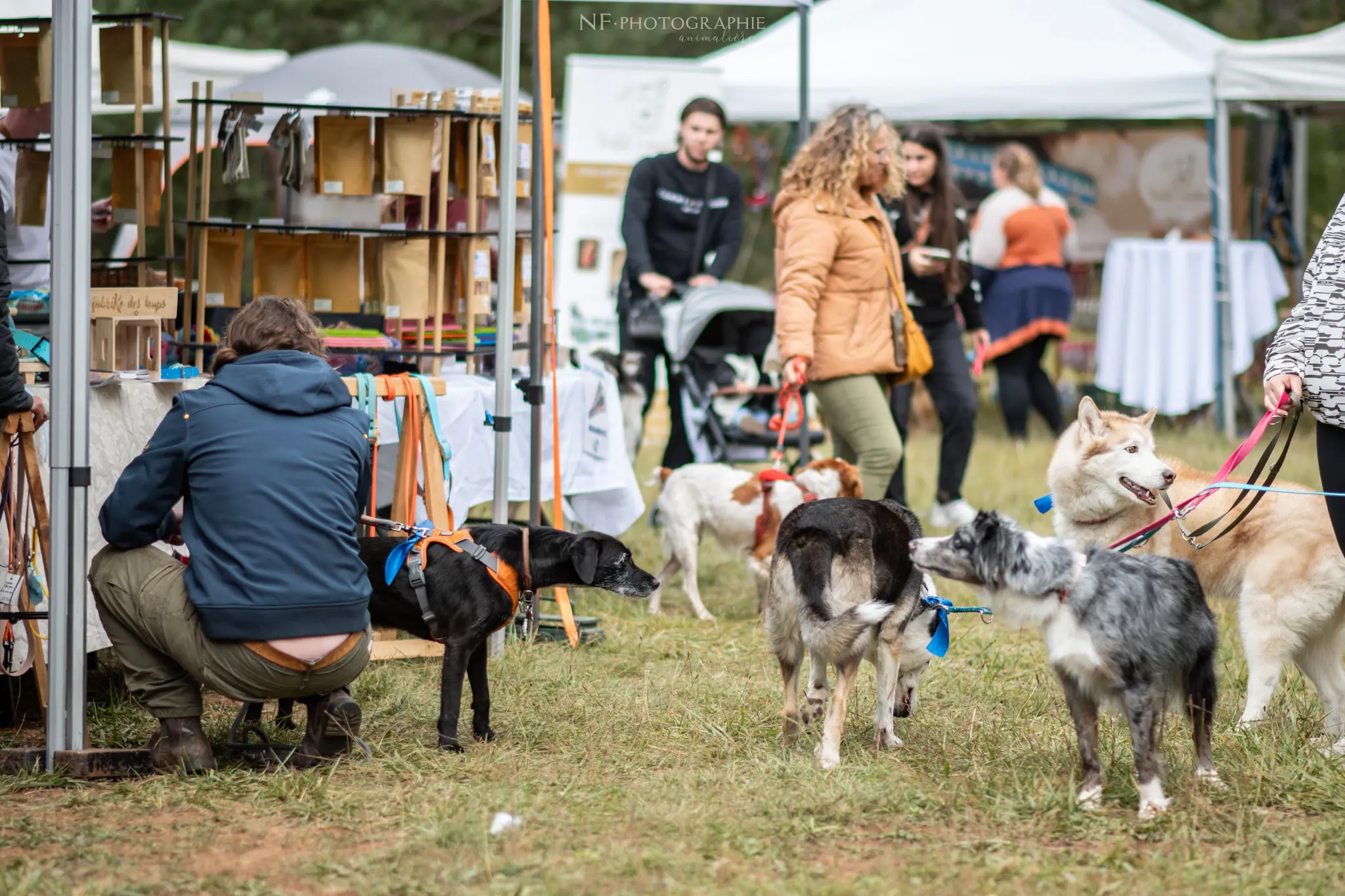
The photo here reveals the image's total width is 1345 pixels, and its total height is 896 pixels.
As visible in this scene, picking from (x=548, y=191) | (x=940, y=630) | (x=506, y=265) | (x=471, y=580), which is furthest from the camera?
(x=548, y=191)

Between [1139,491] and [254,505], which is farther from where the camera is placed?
[1139,491]

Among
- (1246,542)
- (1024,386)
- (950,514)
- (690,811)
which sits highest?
(1024,386)

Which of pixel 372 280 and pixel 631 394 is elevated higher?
pixel 372 280

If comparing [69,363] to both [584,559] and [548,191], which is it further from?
[548,191]

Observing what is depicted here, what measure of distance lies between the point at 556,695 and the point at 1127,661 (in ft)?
6.81

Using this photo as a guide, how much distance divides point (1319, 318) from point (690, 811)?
221cm

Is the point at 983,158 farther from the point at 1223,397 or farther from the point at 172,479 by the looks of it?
the point at 172,479

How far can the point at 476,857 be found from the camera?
128 inches

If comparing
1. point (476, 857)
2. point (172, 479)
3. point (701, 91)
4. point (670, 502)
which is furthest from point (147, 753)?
point (701, 91)

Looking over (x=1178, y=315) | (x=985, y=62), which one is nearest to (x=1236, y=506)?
(x=1178, y=315)

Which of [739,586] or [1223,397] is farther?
[1223,397]

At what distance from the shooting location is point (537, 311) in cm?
548

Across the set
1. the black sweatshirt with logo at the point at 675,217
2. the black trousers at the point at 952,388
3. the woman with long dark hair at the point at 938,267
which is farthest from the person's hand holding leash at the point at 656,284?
the black trousers at the point at 952,388

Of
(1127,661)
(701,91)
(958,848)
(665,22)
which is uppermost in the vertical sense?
(701,91)
